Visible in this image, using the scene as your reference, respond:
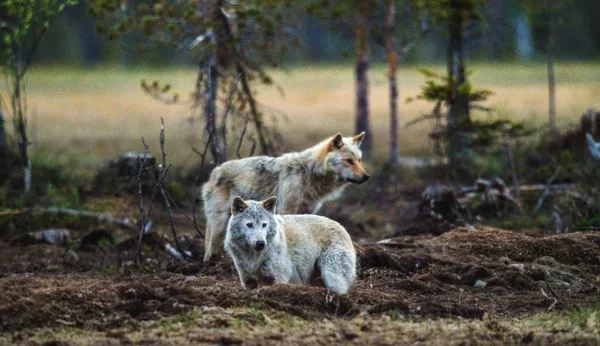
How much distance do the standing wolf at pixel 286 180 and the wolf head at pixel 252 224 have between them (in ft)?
9.54

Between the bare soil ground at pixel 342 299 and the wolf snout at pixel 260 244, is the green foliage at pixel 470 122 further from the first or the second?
the wolf snout at pixel 260 244

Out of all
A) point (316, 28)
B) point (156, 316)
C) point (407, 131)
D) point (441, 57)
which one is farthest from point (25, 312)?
point (316, 28)

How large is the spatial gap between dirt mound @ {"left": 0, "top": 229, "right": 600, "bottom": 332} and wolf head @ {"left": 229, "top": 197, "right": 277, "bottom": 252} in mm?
487

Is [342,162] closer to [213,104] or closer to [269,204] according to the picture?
[213,104]

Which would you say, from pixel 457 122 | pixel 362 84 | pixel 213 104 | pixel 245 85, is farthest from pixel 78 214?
pixel 362 84

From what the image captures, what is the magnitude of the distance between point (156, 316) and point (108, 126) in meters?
29.6

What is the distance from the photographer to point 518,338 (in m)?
8.30

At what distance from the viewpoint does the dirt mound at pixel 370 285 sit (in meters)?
9.08

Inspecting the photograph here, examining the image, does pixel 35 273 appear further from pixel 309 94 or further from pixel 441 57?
pixel 441 57

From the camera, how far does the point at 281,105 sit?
4684 cm

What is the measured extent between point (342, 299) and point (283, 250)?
945 mm

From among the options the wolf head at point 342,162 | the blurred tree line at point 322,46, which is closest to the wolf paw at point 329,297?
the wolf head at point 342,162

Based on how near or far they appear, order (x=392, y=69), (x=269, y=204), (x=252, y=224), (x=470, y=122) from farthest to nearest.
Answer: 1. (x=392, y=69)
2. (x=470, y=122)
3. (x=269, y=204)
4. (x=252, y=224)

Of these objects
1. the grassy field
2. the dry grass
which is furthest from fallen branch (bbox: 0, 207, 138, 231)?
the dry grass
